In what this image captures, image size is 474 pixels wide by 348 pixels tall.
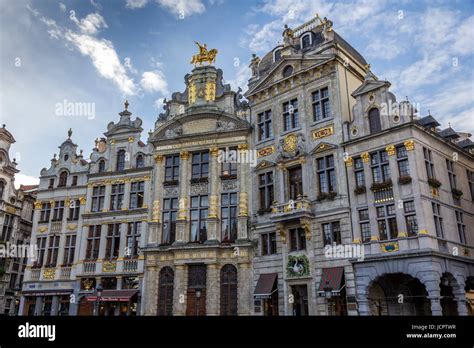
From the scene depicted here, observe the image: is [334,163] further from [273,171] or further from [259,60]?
[259,60]

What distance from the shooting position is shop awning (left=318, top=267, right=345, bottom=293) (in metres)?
24.3

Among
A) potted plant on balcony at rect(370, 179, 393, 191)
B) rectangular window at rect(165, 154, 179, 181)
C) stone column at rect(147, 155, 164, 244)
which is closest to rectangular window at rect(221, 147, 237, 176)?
rectangular window at rect(165, 154, 179, 181)

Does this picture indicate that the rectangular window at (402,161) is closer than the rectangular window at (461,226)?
Yes

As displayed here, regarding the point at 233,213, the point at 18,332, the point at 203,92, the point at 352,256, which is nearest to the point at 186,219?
the point at 233,213

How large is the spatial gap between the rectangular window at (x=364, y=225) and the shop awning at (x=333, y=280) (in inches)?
89.5

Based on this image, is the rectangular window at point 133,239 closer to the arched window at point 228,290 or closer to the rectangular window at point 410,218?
the arched window at point 228,290

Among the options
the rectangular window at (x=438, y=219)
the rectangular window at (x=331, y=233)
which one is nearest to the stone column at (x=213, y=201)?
the rectangular window at (x=331, y=233)

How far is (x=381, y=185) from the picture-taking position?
80.8ft

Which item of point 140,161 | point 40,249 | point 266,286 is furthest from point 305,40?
point 40,249

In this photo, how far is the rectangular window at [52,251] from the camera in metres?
35.3

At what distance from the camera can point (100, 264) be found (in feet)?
110

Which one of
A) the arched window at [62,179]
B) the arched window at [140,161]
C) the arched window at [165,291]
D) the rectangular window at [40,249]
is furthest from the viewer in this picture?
the arched window at [62,179]

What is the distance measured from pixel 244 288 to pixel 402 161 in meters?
13.2

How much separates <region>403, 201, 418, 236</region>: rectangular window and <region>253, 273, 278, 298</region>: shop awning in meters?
9.16
